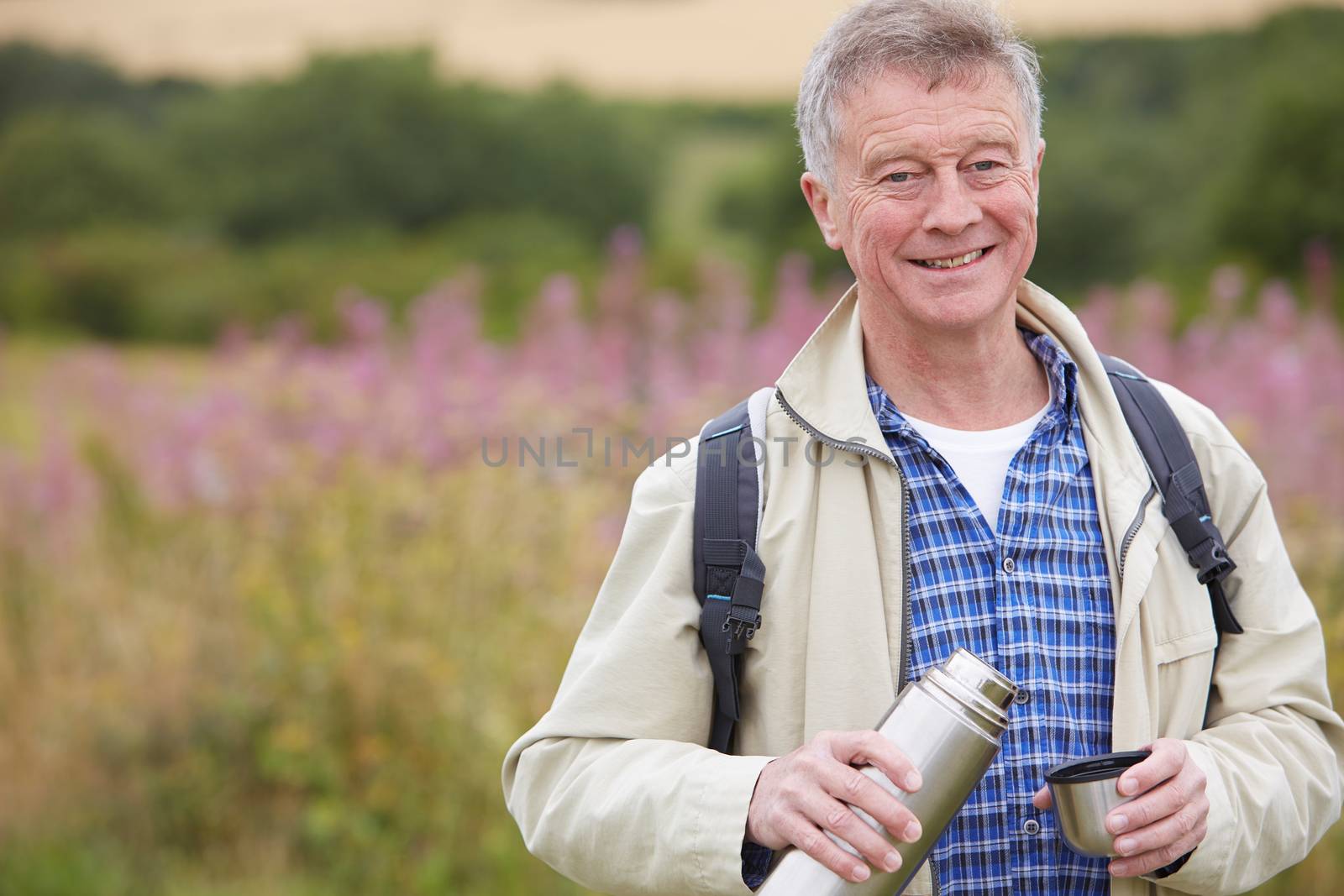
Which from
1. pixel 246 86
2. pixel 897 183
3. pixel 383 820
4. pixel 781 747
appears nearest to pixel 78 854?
pixel 383 820

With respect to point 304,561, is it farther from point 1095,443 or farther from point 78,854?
point 1095,443

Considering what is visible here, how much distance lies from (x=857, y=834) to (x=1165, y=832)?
0.41 meters

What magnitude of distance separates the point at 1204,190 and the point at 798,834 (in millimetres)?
8648

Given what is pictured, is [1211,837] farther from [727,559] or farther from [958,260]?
[958,260]

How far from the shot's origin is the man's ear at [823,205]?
6.17 ft

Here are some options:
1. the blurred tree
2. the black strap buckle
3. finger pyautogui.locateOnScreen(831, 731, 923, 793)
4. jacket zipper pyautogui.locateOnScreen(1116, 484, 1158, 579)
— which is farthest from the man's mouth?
the blurred tree

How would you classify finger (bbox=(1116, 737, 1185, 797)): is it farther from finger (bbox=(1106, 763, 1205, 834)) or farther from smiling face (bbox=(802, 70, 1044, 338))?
smiling face (bbox=(802, 70, 1044, 338))

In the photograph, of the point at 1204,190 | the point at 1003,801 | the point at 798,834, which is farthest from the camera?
the point at 1204,190

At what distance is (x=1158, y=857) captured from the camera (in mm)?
1543

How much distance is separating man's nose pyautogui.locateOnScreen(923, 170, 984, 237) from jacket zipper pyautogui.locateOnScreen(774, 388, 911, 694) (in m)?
0.32

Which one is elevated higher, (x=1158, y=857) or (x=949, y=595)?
(x=949, y=595)

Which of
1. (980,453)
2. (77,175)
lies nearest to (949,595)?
(980,453)

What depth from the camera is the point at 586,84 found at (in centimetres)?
1133

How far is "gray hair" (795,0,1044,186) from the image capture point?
1.70 metres
